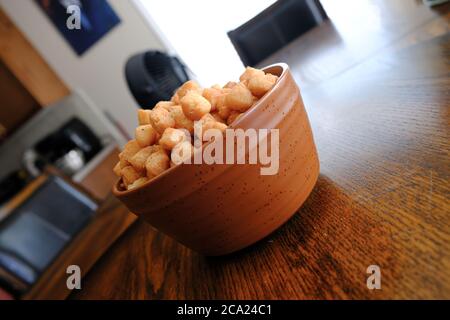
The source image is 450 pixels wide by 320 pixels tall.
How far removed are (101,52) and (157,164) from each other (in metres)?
3.70

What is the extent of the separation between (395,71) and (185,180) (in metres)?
0.62

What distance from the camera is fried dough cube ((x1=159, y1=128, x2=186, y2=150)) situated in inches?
17.6

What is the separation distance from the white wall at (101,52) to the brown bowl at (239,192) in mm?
3385

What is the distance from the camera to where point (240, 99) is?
0.46 metres

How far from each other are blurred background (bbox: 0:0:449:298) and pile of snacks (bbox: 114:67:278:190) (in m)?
0.97

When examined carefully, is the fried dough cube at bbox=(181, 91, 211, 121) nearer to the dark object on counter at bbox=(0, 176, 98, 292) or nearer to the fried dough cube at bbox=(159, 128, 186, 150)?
the fried dough cube at bbox=(159, 128, 186, 150)

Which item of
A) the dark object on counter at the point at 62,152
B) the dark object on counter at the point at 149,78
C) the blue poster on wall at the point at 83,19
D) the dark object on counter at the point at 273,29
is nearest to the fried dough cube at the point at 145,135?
the dark object on counter at the point at 149,78

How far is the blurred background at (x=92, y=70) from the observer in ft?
5.70

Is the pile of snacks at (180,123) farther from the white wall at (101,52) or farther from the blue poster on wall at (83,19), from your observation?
the blue poster on wall at (83,19)

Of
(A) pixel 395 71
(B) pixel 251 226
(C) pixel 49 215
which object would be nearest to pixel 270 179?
(B) pixel 251 226

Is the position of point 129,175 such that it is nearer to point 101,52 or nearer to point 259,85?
point 259,85

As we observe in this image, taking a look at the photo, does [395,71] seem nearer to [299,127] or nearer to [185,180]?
[299,127]

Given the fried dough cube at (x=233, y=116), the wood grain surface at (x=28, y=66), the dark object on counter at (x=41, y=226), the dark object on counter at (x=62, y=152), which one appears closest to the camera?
the fried dough cube at (x=233, y=116)

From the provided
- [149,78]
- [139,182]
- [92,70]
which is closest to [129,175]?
[139,182]
